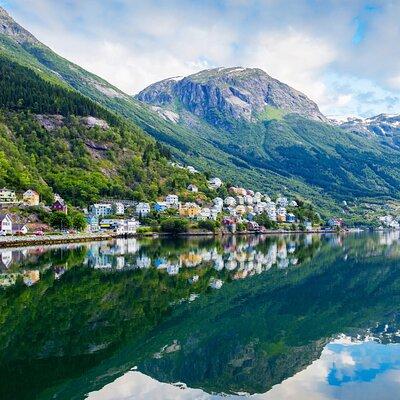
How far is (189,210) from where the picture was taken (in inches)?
5266

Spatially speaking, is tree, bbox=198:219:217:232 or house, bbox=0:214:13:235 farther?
tree, bbox=198:219:217:232

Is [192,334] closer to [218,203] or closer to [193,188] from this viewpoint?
[193,188]

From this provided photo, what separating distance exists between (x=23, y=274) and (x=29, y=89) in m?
125

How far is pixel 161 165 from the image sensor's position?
152 m

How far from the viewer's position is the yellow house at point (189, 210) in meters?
132

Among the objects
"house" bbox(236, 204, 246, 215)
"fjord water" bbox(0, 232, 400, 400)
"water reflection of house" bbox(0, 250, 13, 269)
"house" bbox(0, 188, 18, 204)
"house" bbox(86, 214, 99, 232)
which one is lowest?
"water reflection of house" bbox(0, 250, 13, 269)

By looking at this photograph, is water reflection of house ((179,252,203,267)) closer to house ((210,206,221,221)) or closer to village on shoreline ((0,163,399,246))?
village on shoreline ((0,163,399,246))

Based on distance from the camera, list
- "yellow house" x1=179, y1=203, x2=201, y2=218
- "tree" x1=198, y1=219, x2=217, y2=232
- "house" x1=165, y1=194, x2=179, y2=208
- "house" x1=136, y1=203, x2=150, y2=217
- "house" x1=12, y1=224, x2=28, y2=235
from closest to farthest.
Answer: "house" x1=12, y1=224, x2=28, y2=235, "house" x1=136, y1=203, x2=150, y2=217, "tree" x1=198, y1=219, x2=217, y2=232, "yellow house" x1=179, y1=203, x2=201, y2=218, "house" x1=165, y1=194, x2=179, y2=208

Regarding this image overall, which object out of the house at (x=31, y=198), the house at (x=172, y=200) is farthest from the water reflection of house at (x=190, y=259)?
the house at (x=172, y=200)

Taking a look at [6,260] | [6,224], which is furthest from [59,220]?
[6,260]

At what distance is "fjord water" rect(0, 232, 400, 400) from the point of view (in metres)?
17.8

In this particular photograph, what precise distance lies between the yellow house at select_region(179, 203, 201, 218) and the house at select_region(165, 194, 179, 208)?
198 cm

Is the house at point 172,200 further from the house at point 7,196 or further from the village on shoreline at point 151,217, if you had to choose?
the house at point 7,196

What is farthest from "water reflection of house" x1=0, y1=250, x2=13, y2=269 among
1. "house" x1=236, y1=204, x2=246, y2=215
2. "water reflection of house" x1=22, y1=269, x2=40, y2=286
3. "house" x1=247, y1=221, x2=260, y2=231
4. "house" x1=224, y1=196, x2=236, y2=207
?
"house" x1=236, y1=204, x2=246, y2=215
